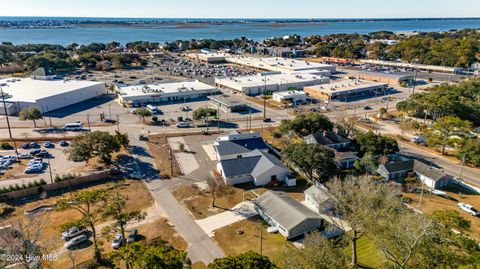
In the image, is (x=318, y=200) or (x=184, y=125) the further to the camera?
(x=184, y=125)

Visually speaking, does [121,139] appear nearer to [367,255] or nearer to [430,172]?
[367,255]

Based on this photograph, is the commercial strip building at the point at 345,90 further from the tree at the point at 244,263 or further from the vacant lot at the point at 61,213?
the tree at the point at 244,263

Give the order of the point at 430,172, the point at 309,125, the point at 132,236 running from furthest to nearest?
the point at 309,125
the point at 430,172
the point at 132,236

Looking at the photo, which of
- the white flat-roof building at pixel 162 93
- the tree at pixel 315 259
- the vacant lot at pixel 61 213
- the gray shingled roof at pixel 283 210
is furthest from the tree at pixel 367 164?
the white flat-roof building at pixel 162 93

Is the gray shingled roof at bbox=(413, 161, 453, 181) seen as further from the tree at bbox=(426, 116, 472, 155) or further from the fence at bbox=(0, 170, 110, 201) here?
the fence at bbox=(0, 170, 110, 201)

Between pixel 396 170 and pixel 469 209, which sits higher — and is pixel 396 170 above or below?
above

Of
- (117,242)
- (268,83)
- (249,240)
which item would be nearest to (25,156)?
(117,242)
